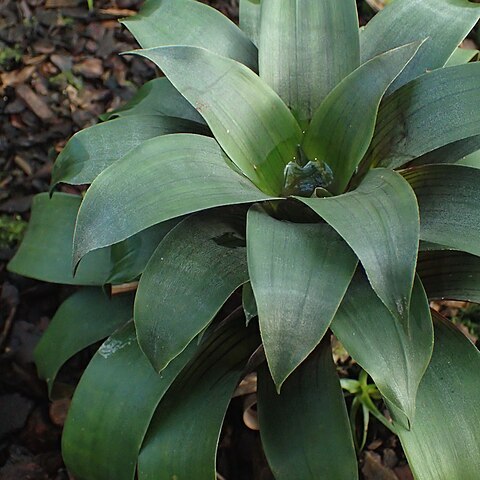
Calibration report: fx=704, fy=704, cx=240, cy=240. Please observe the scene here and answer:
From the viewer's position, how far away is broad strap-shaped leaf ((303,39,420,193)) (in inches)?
44.8

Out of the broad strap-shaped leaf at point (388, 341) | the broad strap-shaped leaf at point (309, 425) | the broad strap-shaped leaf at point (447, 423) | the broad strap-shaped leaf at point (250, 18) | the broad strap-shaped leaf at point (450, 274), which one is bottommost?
the broad strap-shaped leaf at point (309, 425)

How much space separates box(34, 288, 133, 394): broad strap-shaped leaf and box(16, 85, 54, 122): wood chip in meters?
0.88

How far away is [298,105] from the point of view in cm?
135

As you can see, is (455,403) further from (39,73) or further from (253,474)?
(39,73)

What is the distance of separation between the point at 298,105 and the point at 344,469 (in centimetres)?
68

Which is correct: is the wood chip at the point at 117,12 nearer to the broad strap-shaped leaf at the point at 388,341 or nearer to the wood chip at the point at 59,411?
the wood chip at the point at 59,411

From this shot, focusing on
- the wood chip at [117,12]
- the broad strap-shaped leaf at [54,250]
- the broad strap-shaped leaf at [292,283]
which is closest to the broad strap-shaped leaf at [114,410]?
the broad strap-shaped leaf at [54,250]

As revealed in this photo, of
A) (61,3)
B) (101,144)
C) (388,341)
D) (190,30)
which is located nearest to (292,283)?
(388,341)

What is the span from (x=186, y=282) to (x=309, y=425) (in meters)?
0.36

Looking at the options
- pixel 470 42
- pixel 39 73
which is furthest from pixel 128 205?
pixel 470 42

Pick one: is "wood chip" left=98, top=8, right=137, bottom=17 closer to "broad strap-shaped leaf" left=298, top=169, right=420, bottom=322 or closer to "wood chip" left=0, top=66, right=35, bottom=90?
"wood chip" left=0, top=66, right=35, bottom=90

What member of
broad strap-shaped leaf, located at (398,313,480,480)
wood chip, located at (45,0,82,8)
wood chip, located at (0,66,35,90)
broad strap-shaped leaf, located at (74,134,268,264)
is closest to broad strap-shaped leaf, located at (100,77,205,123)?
broad strap-shaped leaf, located at (74,134,268,264)

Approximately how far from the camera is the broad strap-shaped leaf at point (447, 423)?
1203 millimetres

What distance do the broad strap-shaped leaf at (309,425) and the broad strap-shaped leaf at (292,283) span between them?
1.06 ft
